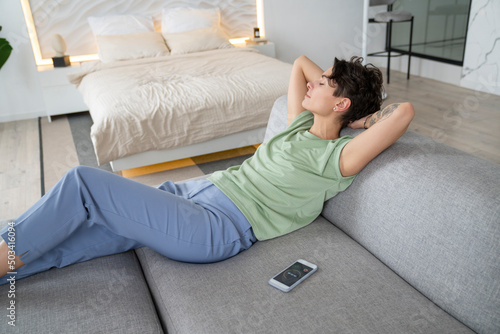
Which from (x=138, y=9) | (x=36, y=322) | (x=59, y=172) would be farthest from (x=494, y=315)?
(x=138, y=9)

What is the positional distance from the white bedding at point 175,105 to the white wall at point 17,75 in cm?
121

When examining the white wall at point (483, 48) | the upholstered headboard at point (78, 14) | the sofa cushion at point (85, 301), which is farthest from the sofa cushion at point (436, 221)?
the upholstered headboard at point (78, 14)

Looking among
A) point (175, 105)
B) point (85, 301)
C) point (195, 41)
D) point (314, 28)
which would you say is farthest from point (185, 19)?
point (85, 301)

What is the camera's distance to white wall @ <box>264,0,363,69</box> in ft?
16.8

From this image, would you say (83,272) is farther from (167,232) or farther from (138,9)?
(138,9)

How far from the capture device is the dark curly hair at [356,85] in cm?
146

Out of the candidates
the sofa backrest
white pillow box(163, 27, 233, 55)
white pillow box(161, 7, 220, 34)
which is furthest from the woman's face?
white pillow box(161, 7, 220, 34)

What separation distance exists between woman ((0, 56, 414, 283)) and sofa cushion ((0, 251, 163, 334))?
2.3 inches

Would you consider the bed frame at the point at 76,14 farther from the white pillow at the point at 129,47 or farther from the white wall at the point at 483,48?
the white wall at the point at 483,48

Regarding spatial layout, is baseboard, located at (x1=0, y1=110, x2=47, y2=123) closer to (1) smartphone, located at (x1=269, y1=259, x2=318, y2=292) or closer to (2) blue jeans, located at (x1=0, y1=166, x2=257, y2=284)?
(2) blue jeans, located at (x1=0, y1=166, x2=257, y2=284)

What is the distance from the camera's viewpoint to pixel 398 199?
1210mm

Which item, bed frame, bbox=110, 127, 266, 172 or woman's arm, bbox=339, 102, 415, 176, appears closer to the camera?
woman's arm, bbox=339, 102, 415, 176

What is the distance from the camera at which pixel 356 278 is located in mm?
1185

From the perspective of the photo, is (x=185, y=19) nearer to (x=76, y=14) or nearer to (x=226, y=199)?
(x=76, y=14)
